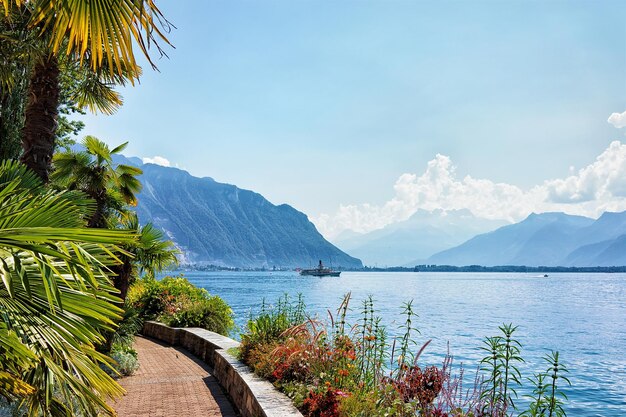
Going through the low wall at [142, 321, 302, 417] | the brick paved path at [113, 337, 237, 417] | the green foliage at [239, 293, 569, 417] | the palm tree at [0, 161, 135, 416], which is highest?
the palm tree at [0, 161, 135, 416]

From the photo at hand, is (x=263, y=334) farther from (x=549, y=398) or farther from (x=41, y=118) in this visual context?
(x=41, y=118)

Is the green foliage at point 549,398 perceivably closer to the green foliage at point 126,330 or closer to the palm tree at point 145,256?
the palm tree at point 145,256

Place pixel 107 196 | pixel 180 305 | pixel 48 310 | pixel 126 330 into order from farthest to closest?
pixel 180 305
pixel 126 330
pixel 107 196
pixel 48 310

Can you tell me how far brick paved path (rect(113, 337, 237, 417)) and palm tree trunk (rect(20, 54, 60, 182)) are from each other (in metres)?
3.83

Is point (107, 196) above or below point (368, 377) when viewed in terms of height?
above

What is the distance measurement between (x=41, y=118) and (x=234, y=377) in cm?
515

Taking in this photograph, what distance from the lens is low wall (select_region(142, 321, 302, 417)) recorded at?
591 cm

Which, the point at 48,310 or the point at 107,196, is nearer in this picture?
the point at 48,310

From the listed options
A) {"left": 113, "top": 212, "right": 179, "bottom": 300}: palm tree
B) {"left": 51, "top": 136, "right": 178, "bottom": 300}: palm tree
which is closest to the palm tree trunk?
{"left": 51, "top": 136, "right": 178, "bottom": 300}: palm tree

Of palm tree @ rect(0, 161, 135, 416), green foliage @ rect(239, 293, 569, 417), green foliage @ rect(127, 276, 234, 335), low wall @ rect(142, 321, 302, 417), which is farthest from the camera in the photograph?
green foliage @ rect(127, 276, 234, 335)

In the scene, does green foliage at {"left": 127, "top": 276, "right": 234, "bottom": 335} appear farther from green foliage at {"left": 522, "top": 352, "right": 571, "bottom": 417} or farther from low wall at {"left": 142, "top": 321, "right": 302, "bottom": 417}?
green foliage at {"left": 522, "top": 352, "right": 571, "bottom": 417}

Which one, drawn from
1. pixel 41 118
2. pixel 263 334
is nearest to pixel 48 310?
pixel 41 118

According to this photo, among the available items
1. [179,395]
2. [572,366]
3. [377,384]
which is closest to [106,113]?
[179,395]

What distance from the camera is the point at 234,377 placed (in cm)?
789
